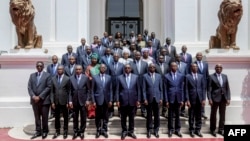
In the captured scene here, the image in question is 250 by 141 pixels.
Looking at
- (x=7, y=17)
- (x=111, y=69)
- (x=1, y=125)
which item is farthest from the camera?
(x=7, y=17)

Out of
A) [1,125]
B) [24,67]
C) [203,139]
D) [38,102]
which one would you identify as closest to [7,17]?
[24,67]

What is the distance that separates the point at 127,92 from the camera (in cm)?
853

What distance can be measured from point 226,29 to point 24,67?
614 centimetres

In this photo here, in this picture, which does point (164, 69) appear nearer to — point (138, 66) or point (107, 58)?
point (138, 66)

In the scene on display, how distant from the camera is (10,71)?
35.2 feet

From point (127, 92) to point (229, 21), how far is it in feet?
15.0

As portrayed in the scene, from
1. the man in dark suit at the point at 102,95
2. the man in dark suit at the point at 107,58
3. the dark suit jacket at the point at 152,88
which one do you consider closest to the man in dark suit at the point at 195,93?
the dark suit jacket at the point at 152,88

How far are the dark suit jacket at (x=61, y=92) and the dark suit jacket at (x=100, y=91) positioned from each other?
1.98 ft

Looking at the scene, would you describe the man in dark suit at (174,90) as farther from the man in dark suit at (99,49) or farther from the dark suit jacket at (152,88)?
the man in dark suit at (99,49)

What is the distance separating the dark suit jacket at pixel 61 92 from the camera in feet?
28.1

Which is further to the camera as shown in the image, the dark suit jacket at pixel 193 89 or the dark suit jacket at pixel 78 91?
the dark suit jacket at pixel 193 89

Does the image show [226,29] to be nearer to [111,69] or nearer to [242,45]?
[242,45]

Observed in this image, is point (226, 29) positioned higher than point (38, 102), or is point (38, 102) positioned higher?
point (226, 29)

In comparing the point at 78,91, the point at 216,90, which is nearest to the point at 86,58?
the point at 78,91
